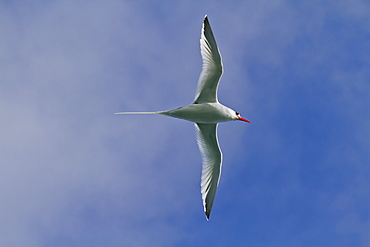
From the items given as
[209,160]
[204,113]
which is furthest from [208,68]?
[209,160]

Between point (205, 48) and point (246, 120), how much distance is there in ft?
10.6

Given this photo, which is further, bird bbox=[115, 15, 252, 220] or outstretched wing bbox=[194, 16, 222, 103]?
bird bbox=[115, 15, 252, 220]

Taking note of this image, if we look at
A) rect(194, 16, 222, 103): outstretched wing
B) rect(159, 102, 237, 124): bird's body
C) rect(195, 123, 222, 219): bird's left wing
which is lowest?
rect(195, 123, 222, 219): bird's left wing

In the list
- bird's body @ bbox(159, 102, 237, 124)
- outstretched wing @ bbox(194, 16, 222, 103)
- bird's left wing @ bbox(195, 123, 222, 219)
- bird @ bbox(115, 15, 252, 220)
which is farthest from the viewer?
bird's left wing @ bbox(195, 123, 222, 219)

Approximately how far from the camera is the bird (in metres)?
14.4

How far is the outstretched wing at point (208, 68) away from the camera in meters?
14.3

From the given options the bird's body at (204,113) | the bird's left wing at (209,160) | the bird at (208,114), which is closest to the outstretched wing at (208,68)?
the bird at (208,114)

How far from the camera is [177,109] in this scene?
48.8 ft

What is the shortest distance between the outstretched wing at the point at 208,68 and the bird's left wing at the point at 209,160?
137 cm

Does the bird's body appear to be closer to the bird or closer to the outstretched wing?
the bird

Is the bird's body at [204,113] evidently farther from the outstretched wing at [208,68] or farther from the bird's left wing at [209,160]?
the bird's left wing at [209,160]

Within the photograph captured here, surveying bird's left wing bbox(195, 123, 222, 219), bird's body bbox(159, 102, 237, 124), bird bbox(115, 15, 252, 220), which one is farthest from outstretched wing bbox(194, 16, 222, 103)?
bird's left wing bbox(195, 123, 222, 219)

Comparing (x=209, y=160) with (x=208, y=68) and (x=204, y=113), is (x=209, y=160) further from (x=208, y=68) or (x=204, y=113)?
(x=208, y=68)

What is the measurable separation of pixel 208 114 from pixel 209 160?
1.74 meters
